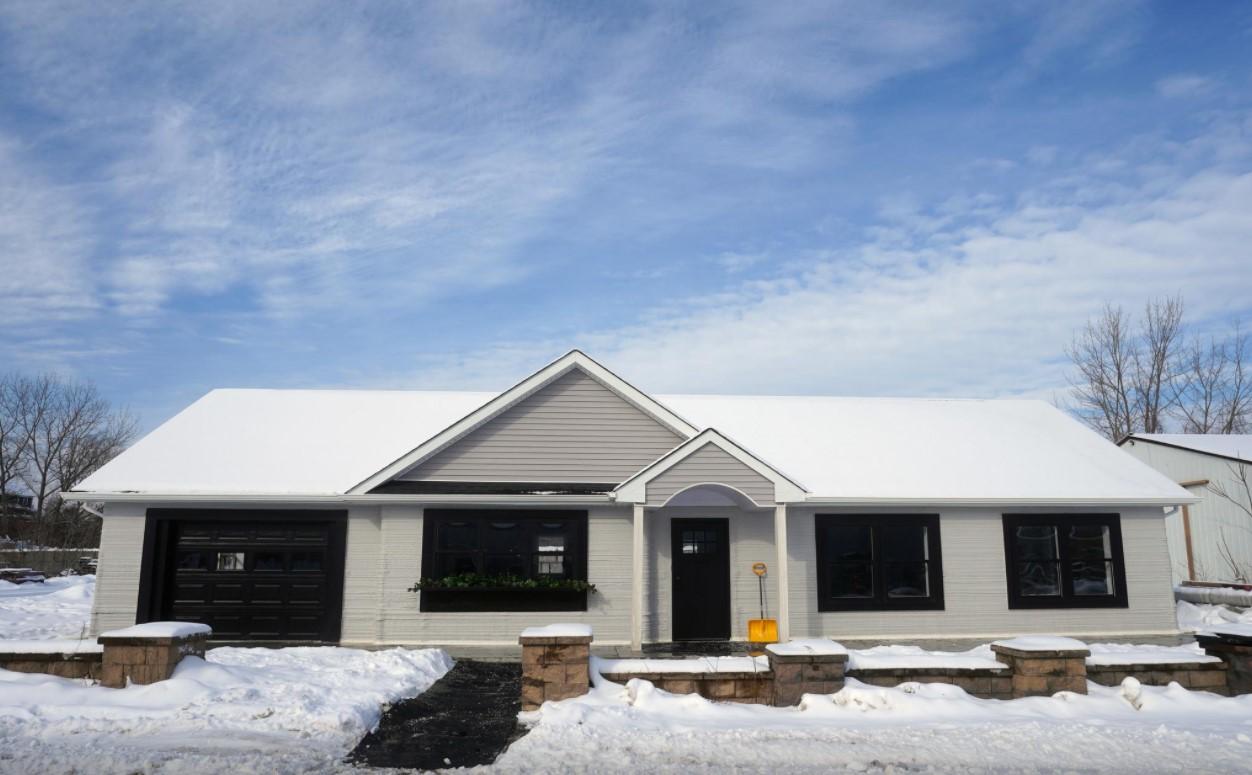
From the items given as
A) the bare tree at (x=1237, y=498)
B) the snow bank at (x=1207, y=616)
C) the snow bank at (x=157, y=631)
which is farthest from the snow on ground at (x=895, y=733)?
the bare tree at (x=1237, y=498)

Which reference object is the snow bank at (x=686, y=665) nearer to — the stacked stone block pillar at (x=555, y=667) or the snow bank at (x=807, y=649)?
the snow bank at (x=807, y=649)

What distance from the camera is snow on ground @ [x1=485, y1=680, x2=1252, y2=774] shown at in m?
6.97

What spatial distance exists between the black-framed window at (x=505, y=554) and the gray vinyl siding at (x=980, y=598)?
145 inches

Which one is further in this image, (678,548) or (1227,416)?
(1227,416)

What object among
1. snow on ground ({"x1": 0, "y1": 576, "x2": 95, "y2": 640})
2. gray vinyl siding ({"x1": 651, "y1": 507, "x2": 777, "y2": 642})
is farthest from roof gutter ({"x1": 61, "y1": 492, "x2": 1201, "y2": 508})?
snow on ground ({"x1": 0, "y1": 576, "x2": 95, "y2": 640})

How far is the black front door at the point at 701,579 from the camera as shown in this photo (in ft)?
47.1

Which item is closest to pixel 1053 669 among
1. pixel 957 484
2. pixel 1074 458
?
pixel 957 484

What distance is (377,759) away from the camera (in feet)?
23.9

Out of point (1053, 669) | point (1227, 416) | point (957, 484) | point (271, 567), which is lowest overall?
point (1053, 669)

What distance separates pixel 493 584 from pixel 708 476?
3.86 metres


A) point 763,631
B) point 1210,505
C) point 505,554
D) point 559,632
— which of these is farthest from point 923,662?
point 1210,505

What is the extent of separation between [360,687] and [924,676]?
6.19 metres

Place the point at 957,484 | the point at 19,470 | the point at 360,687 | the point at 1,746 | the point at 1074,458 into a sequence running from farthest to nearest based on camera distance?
the point at 19,470, the point at 1074,458, the point at 957,484, the point at 360,687, the point at 1,746

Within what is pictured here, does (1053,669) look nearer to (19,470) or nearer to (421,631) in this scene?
(421,631)
